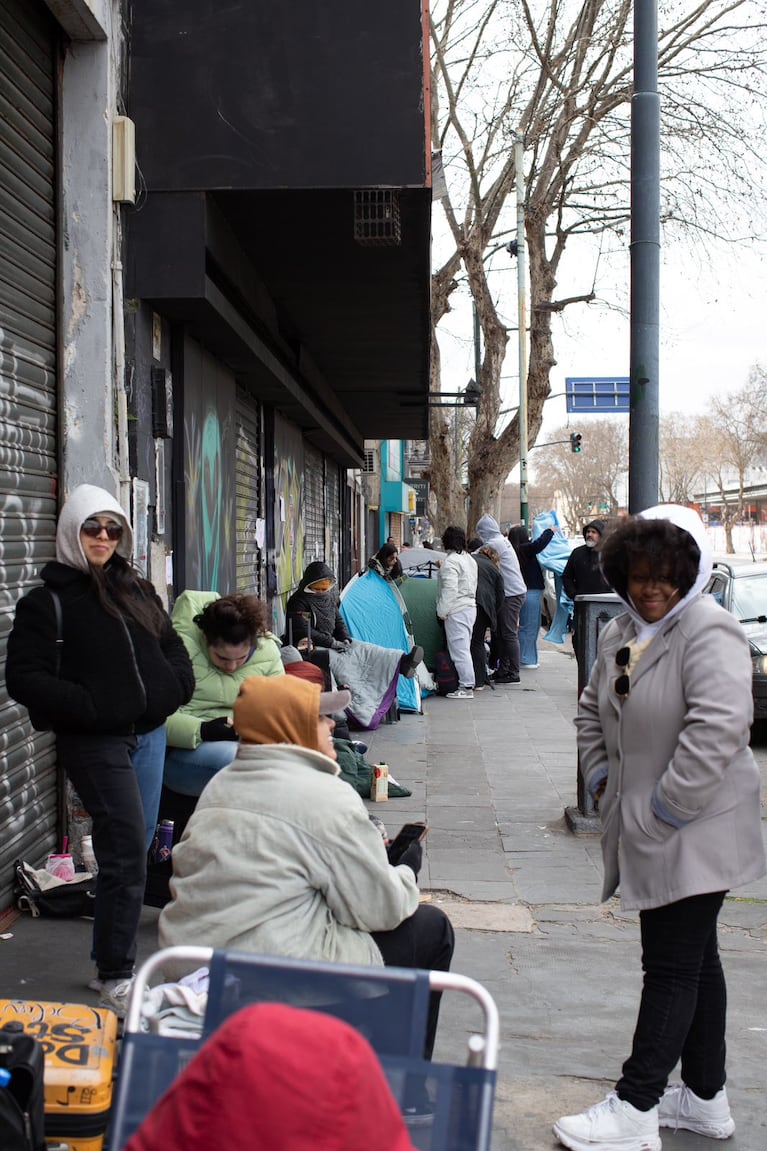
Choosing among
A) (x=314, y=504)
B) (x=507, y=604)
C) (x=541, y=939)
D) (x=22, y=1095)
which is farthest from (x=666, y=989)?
(x=314, y=504)

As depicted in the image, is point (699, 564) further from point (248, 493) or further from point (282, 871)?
point (248, 493)

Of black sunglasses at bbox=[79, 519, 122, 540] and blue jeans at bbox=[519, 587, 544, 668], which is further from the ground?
black sunglasses at bbox=[79, 519, 122, 540]

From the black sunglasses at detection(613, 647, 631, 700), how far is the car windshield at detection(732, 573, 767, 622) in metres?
7.90

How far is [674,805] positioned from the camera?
3.15m

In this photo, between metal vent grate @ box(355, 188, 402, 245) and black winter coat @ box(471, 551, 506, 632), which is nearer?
metal vent grate @ box(355, 188, 402, 245)

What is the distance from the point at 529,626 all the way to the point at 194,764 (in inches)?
419

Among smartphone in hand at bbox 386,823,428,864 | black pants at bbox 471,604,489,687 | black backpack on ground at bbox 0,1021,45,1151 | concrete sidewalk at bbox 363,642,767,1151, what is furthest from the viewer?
black pants at bbox 471,604,489,687

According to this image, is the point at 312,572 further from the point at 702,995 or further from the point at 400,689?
the point at 702,995

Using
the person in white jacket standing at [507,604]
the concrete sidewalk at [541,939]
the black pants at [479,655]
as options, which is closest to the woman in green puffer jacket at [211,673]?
the concrete sidewalk at [541,939]

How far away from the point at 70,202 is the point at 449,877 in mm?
3889

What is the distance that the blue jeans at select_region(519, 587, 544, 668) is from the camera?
15.0 m

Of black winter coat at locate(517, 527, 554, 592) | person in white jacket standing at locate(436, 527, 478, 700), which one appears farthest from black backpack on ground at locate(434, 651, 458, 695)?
black winter coat at locate(517, 527, 554, 592)

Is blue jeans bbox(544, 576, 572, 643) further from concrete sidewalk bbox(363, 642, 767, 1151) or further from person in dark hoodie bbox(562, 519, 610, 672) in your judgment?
concrete sidewalk bbox(363, 642, 767, 1151)

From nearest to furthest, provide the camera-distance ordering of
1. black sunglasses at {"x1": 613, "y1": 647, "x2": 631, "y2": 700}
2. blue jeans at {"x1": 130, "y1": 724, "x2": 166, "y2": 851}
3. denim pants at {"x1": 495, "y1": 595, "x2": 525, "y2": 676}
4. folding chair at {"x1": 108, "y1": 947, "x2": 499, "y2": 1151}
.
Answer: folding chair at {"x1": 108, "y1": 947, "x2": 499, "y2": 1151} → black sunglasses at {"x1": 613, "y1": 647, "x2": 631, "y2": 700} → blue jeans at {"x1": 130, "y1": 724, "x2": 166, "y2": 851} → denim pants at {"x1": 495, "y1": 595, "x2": 525, "y2": 676}
